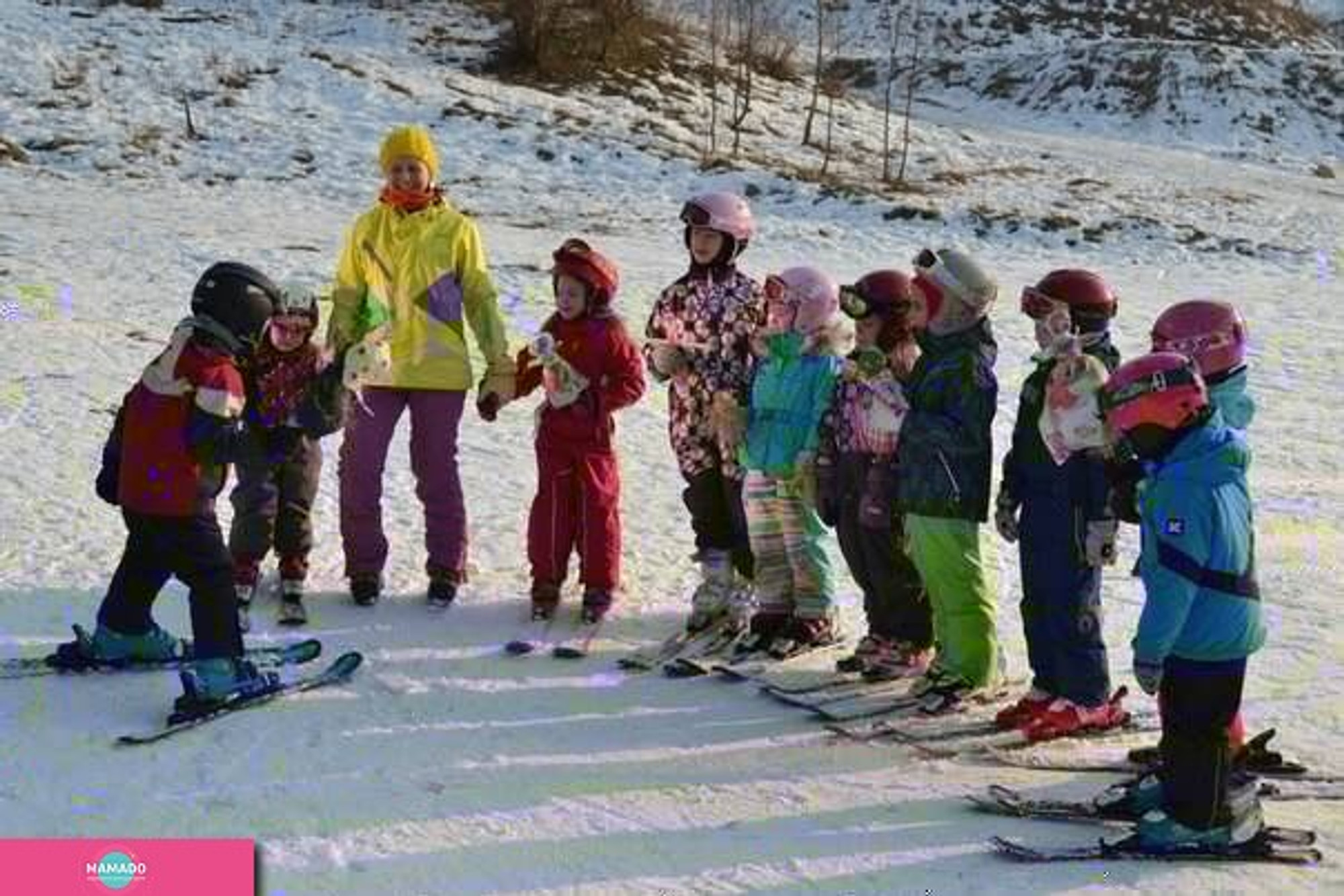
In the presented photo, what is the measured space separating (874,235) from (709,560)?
13.5m

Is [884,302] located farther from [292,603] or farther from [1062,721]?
[292,603]

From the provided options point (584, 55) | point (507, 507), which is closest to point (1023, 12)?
point (584, 55)

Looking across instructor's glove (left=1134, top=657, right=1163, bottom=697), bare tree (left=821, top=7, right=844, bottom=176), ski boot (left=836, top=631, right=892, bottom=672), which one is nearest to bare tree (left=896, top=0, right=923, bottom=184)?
bare tree (left=821, top=7, right=844, bottom=176)

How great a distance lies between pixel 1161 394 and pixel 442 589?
325cm

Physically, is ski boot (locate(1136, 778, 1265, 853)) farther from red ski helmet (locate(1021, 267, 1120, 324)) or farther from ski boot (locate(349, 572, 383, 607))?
ski boot (locate(349, 572, 383, 607))

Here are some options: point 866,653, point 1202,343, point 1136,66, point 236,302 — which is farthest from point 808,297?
point 1136,66

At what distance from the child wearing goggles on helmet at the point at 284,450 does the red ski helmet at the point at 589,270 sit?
1004 mm

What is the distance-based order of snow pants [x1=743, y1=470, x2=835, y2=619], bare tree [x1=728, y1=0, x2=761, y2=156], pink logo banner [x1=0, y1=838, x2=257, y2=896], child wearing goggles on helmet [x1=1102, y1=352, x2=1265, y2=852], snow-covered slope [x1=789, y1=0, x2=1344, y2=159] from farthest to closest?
snow-covered slope [x1=789, y1=0, x2=1344, y2=159] → bare tree [x1=728, y1=0, x2=761, y2=156] → snow pants [x1=743, y1=470, x2=835, y2=619] → child wearing goggles on helmet [x1=1102, y1=352, x2=1265, y2=852] → pink logo banner [x1=0, y1=838, x2=257, y2=896]

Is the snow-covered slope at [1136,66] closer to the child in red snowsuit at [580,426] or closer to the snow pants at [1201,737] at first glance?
the child in red snowsuit at [580,426]

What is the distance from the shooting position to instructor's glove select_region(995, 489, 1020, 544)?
15.8 feet

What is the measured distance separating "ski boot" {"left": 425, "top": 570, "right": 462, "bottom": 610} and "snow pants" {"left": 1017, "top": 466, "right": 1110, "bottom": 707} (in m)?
2.47

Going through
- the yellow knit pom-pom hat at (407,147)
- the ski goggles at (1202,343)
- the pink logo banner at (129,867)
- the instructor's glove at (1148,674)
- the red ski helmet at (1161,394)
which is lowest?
the pink logo banner at (129,867)

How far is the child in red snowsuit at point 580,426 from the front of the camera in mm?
5766

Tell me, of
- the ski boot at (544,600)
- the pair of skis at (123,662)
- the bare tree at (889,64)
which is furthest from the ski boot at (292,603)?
the bare tree at (889,64)
